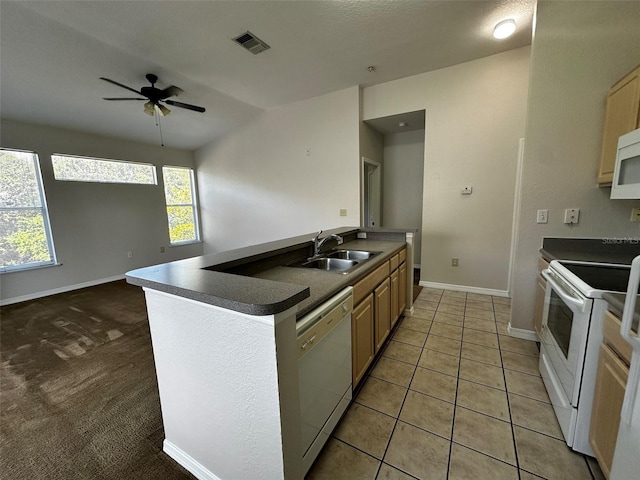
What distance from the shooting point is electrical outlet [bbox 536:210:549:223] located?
224cm

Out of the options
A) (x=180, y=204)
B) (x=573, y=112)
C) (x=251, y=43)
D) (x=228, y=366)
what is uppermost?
(x=251, y=43)

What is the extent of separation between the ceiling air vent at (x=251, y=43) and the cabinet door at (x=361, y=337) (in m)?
2.97

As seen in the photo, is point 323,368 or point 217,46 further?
point 217,46

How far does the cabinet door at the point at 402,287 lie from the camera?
2619 millimetres

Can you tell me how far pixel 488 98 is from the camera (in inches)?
129

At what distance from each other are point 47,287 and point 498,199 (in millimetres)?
6919

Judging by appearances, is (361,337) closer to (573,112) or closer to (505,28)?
(573,112)

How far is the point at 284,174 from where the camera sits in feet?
16.2

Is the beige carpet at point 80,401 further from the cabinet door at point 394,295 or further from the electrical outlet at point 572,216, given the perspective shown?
the electrical outlet at point 572,216

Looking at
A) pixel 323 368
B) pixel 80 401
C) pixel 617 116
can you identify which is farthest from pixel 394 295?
pixel 80 401

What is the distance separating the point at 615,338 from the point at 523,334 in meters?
1.56

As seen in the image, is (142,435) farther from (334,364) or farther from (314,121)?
(314,121)

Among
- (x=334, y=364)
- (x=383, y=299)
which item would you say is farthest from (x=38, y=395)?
(x=383, y=299)

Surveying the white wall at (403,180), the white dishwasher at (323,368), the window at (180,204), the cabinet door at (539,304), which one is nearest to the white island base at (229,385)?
the white dishwasher at (323,368)
